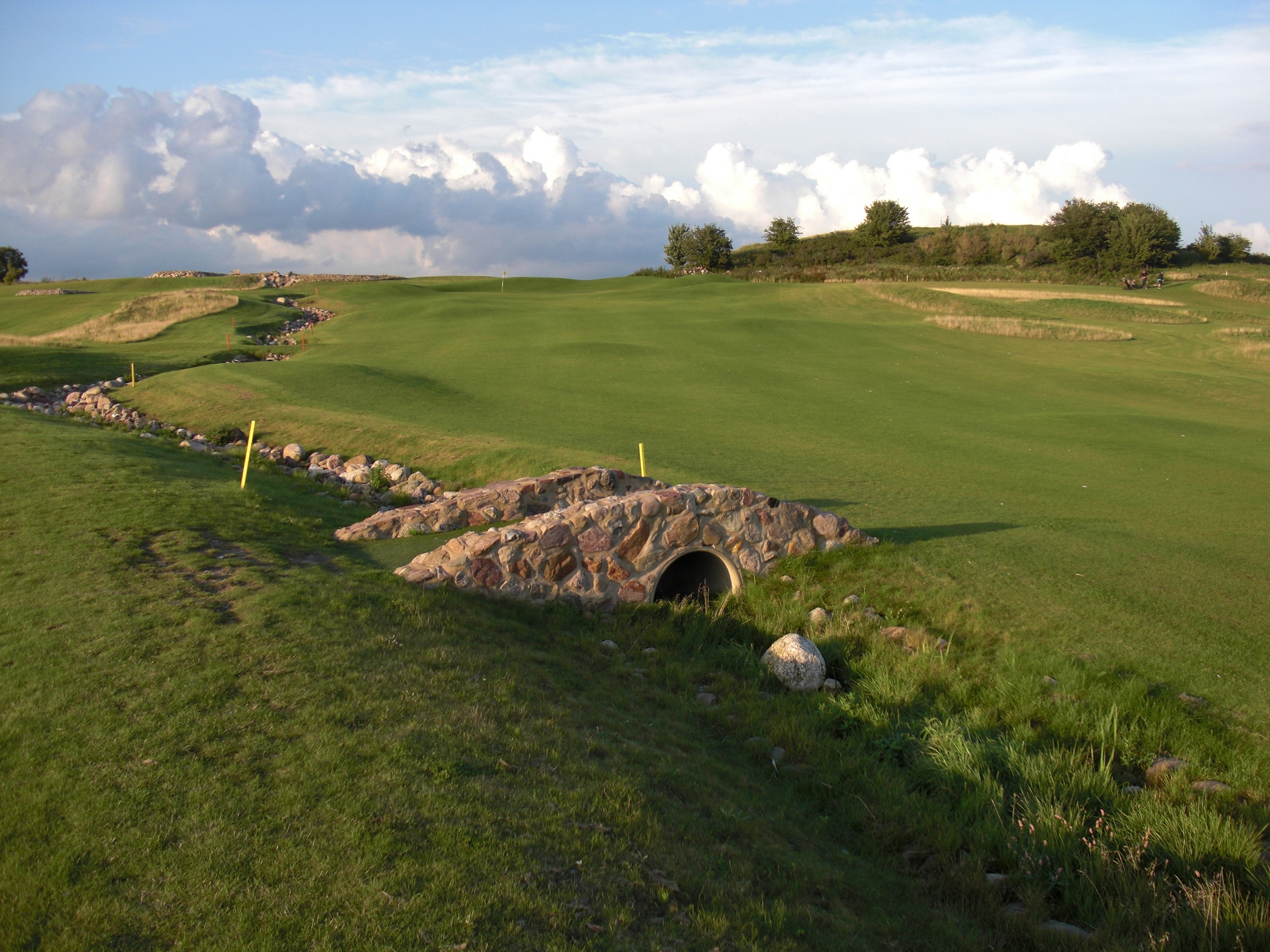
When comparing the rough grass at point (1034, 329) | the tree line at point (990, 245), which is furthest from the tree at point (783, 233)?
the rough grass at point (1034, 329)

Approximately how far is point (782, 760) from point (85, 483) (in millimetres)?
12092

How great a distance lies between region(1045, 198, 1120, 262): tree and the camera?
6738 cm

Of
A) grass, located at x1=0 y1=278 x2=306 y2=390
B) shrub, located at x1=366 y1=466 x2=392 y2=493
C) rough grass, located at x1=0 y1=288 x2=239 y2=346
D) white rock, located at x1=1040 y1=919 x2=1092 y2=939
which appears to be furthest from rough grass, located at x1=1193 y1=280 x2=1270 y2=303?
rough grass, located at x1=0 y1=288 x2=239 y2=346

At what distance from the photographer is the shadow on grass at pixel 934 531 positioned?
12.1 meters

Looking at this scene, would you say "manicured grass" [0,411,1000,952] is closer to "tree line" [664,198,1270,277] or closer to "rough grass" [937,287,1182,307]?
"rough grass" [937,287,1182,307]

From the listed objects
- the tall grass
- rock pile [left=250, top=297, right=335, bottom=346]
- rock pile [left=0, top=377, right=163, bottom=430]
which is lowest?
the tall grass

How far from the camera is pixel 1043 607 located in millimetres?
9820

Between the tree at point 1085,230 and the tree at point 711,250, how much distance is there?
100ft

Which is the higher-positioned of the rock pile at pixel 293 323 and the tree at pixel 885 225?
the tree at pixel 885 225

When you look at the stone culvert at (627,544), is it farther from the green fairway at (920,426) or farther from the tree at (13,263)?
the tree at (13,263)

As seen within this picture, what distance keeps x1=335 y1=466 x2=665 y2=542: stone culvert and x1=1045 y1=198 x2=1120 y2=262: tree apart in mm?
68701

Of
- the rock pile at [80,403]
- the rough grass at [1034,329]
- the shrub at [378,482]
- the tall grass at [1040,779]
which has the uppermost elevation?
the rough grass at [1034,329]

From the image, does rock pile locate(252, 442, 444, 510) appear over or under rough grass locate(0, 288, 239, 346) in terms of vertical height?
under

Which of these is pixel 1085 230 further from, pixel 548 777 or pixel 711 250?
pixel 548 777
